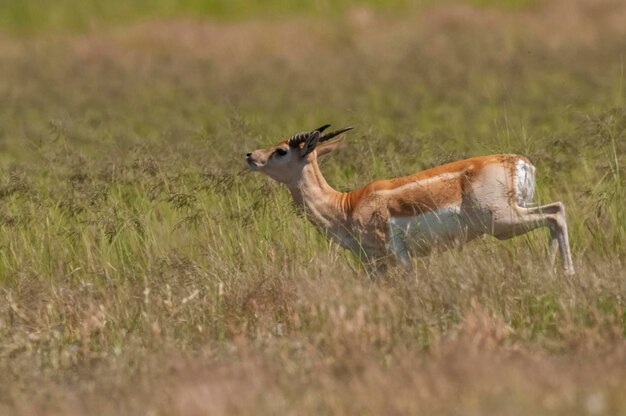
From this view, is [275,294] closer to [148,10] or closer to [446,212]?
[446,212]

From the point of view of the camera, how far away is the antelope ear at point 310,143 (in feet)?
30.3

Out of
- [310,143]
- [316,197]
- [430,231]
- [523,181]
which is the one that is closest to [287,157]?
[310,143]

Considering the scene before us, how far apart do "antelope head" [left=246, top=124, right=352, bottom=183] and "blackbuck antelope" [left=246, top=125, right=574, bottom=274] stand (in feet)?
0.58

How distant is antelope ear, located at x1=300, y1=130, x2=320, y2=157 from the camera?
923 centimetres

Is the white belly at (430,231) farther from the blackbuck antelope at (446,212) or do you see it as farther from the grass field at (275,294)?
the grass field at (275,294)

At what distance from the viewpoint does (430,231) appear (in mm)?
8695

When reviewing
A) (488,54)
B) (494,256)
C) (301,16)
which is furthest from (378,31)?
(494,256)

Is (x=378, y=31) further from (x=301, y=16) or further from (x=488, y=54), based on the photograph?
(x=488, y=54)

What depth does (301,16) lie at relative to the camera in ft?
102

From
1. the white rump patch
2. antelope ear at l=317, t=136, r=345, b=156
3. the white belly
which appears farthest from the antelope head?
the white rump patch

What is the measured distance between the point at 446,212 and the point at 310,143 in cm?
113

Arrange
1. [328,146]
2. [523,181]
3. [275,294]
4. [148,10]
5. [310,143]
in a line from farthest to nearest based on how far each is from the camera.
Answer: [148,10] < [328,146] < [310,143] < [523,181] < [275,294]

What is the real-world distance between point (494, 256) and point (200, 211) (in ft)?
7.21

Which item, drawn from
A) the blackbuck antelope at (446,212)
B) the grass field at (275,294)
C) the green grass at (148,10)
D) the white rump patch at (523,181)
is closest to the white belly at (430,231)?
the blackbuck antelope at (446,212)
